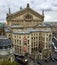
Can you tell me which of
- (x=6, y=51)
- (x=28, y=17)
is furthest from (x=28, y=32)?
(x=6, y=51)

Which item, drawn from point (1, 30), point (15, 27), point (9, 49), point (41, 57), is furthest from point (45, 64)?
point (1, 30)

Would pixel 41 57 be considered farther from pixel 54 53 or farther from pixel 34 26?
pixel 34 26

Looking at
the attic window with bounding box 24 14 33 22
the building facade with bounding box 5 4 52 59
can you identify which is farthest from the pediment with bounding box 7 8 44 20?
the attic window with bounding box 24 14 33 22

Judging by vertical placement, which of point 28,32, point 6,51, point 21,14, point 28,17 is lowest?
point 6,51

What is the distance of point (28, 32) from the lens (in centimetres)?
7325

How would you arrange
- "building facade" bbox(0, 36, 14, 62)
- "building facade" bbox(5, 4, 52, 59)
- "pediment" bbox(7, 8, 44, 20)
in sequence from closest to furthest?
1. "building facade" bbox(0, 36, 14, 62)
2. "building facade" bbox(5, 4, 52, 59)
3. "pediment" bbox(7, 8, 44, 20)

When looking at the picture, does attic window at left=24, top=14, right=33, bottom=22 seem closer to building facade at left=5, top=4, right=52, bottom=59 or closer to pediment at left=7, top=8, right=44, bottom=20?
building facade at left=5, top=4, right=52, bottom=59

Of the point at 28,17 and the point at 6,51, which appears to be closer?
the point at 6,51

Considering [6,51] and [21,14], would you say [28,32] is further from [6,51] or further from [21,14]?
[6,51]

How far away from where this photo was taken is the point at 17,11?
7931 centimetres

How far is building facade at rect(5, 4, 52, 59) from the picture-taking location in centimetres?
7219

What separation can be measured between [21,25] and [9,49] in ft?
82.1

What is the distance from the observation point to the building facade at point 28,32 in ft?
237

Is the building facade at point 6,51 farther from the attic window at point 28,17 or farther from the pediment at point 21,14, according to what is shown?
the attic window at point 28,17
